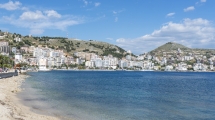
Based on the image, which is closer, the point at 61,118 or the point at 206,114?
the point at 61,118

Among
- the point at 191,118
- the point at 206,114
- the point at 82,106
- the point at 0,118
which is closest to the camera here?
the point at 0,118

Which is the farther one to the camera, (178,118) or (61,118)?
(178,118)

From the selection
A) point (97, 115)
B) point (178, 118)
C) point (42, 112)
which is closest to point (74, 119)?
point (97, 115)

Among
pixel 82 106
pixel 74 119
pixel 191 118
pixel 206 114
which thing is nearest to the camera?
pixel 74 119

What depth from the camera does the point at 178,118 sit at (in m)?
21.3

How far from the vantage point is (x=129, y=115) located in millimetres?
22094

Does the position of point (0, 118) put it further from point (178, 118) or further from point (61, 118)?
point (178, 118)

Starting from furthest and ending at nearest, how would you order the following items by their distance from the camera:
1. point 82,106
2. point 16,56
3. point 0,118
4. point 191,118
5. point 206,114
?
1. point 16,56
2. point 82,106
3. point 206,114
4. point 191,118
5. point 0,118

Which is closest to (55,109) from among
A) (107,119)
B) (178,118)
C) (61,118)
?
(61,118)

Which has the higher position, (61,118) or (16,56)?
(16,56)

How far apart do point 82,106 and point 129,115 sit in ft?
19.5

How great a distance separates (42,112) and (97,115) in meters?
4.73

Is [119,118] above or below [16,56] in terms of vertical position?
below

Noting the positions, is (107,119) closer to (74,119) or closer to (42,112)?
(74,119)
